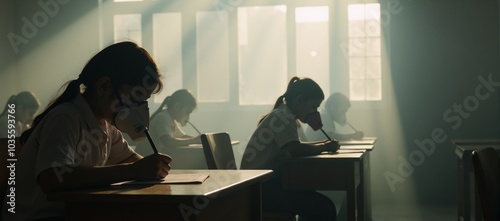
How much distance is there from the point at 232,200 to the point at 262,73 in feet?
18.6

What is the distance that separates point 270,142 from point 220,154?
1.62ft

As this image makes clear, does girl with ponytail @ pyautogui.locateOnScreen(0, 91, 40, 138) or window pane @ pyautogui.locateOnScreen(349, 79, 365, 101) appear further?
window pane @ pyautogui.locateOnScreen(349, 79, 365, 101)

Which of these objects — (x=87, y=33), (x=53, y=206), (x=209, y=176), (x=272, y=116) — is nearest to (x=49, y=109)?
(x=53, y=206)

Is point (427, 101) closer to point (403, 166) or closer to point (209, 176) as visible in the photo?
point (403, 166)

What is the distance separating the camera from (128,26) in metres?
7.86

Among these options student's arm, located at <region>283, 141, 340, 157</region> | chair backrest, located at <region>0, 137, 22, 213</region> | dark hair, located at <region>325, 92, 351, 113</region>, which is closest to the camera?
chair backrest, located at <region>0, 137, 22, 213</region>

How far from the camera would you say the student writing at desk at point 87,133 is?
173 cm

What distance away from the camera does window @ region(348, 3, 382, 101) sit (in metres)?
7.23

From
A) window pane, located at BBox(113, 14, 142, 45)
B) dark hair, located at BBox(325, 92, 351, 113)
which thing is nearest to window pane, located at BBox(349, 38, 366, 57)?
dark hair, located at BBox(325, 92, 351, 113)

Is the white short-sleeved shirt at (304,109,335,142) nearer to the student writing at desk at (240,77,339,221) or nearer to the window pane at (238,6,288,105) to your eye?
the window pane at (238,6,288,105)

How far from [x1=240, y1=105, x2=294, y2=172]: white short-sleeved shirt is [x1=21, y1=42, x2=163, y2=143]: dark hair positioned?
5.10 ft

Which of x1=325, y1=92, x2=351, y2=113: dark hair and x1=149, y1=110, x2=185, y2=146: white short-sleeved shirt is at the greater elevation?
x1=325, y1=92, x2=351, y2=113: dark hair

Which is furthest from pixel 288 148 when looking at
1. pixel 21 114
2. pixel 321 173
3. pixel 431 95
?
pixel 431 95

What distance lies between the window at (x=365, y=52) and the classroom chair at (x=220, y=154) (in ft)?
14.0
